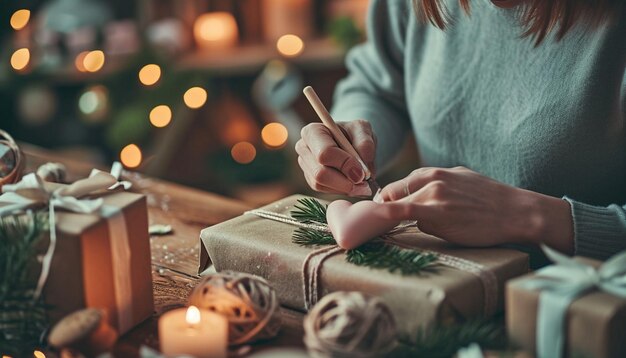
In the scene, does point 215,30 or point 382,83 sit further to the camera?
point 215,30

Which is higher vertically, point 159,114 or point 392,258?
point 392,258

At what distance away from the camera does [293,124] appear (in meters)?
2.67

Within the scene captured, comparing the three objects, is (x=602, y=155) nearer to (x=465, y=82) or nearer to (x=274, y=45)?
(x=465, y=82)

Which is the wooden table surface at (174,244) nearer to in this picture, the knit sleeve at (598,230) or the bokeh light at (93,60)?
the knit sleeve at (598,230)

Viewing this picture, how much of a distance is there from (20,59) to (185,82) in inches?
19.0

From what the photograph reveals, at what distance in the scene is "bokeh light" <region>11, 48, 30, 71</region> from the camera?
2.30 meters

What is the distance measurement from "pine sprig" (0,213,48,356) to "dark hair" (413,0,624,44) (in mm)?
596

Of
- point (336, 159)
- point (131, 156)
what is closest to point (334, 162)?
point (336, 159)

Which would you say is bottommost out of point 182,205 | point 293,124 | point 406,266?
point 293,124

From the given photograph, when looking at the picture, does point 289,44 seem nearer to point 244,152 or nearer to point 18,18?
point 244,152

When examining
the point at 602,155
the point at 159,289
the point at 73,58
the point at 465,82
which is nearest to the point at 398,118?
the point at 465,82

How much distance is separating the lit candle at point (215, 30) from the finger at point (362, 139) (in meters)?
1.77

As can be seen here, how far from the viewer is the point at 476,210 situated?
0.85m

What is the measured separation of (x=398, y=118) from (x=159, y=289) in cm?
63
